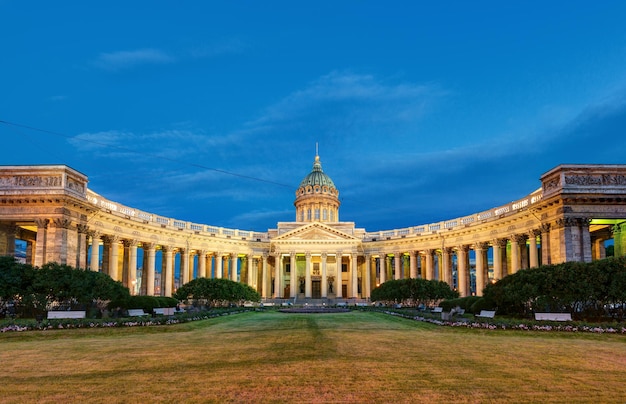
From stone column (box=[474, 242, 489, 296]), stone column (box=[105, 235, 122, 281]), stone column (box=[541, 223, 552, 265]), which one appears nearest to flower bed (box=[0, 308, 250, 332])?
stone column (box=[105, 235, 122, 281])

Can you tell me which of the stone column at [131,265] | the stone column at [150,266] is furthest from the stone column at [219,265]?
the stone column at [131,265]

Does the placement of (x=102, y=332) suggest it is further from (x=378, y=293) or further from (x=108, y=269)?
(x=378, y=293)

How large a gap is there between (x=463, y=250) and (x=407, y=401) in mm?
61399

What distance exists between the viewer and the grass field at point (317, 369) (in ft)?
36.5

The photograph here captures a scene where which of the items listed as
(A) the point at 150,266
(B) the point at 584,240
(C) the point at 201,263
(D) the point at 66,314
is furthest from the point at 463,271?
(D) the point at 66,314

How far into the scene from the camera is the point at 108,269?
5725cm

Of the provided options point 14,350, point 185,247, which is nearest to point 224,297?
point 185,247

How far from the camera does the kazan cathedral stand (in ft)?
143

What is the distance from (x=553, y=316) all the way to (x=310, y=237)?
63329 mm

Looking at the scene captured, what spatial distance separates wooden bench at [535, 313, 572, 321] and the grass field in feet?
16.8

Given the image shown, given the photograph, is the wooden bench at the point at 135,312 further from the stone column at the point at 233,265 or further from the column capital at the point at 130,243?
the stone column at the point at 233,265

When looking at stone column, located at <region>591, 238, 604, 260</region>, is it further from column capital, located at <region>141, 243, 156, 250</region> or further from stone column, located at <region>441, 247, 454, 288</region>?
column capital, located at <region>141, 243, 156, 250</region>

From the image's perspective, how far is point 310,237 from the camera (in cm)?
9019

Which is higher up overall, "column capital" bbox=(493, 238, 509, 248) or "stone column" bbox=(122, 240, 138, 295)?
"column capital" bbox=(493, 238, 509, 248)
